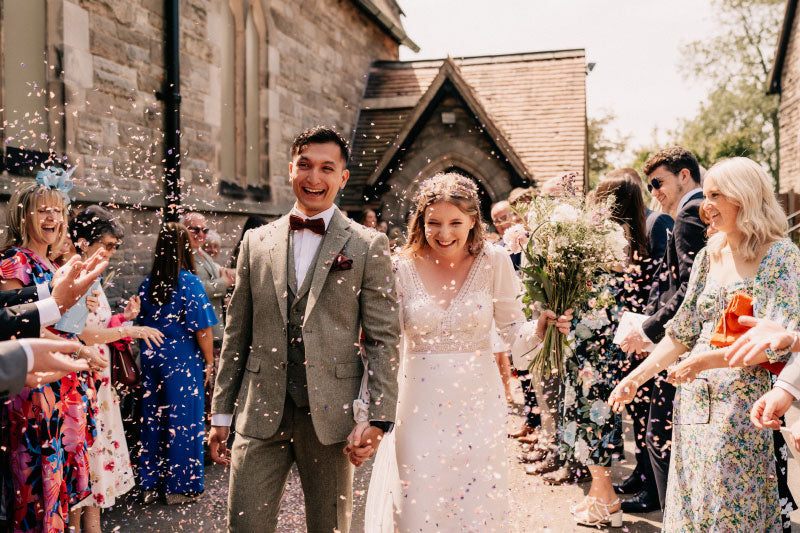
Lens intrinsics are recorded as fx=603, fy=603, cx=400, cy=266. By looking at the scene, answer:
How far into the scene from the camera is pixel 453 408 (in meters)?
3.16

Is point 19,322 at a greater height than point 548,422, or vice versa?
point 19,322

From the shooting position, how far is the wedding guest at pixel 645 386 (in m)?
4.95

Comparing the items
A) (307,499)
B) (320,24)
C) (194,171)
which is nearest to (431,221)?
(307,499)

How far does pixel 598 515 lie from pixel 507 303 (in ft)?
7.53

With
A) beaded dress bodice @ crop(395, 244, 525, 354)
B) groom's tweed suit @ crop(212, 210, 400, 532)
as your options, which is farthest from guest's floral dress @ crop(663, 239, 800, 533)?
groom's tweed suit @ crop(212, 210, 400, 532)

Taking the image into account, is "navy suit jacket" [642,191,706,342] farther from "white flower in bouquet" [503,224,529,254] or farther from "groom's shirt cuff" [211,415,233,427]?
"groom's shirt cuff" [211,415,233,427]

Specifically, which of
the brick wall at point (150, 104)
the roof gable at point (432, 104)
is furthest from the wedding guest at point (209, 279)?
the roof gable at point (432, 104)

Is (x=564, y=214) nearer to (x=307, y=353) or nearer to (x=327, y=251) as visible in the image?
(x=327, y=251)

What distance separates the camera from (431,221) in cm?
330

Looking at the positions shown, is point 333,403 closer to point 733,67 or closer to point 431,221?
point 431,221

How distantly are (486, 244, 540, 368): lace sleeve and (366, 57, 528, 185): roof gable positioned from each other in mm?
9730

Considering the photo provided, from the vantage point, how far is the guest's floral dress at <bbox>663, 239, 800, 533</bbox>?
2.83 metres

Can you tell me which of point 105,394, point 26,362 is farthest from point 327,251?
point 105,394

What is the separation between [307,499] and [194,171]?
23.8ft
